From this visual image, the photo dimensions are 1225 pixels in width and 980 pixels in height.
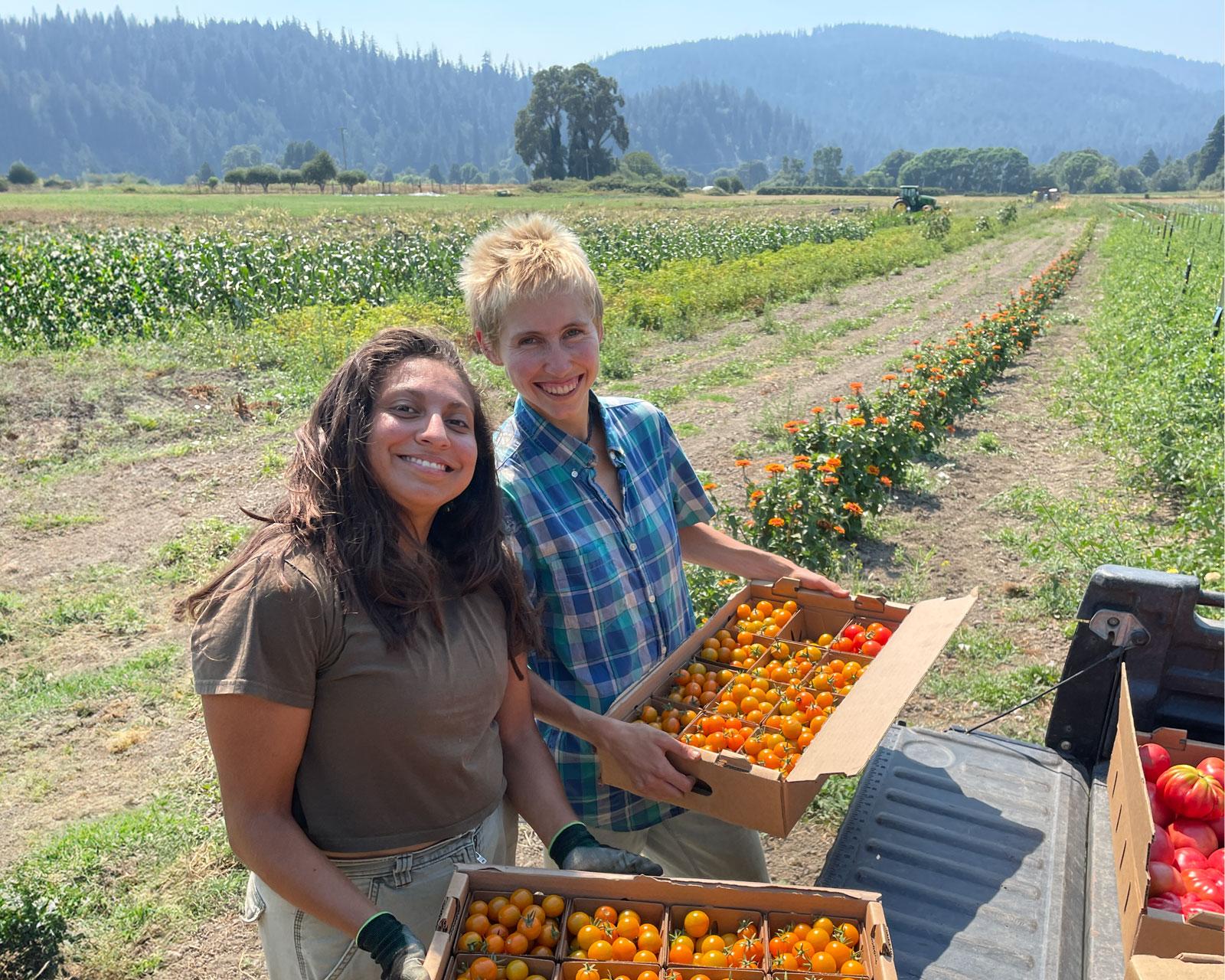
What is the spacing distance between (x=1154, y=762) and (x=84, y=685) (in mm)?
5059

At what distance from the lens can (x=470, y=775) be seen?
1.98 meters

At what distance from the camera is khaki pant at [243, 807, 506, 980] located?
6.17ft

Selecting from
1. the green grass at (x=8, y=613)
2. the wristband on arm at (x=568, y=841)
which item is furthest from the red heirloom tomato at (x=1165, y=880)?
the green grass at (x=8, y=613)

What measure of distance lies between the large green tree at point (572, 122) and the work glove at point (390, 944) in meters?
109

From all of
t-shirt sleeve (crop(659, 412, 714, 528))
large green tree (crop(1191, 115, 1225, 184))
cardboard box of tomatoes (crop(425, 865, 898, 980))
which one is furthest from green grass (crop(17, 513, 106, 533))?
large green tree (crop(1191, 115, 1225, 184))

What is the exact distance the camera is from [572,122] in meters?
106

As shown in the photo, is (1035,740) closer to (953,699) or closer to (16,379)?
(953,699)

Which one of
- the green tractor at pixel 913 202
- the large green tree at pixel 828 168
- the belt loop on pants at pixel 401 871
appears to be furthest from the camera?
the large green tree at pixel 828 168

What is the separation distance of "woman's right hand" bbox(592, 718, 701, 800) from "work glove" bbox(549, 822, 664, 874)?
188mm

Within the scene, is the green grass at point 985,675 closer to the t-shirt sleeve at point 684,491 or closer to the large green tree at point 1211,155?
the t-shirt sleeve at point 684,491

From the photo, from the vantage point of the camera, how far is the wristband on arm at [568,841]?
6.76ft

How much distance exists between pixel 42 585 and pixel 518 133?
107 m

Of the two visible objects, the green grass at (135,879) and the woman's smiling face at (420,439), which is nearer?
the woman's smiling face at (420,439)

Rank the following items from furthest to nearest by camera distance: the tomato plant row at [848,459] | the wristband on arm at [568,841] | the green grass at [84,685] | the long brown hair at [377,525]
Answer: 1. the tomato plant row at [848,459]
2. the green grass at [84,685]
3. the wristband on arm at [568,841]
4. the long brown hair at [377,525]
